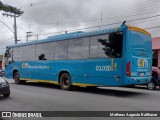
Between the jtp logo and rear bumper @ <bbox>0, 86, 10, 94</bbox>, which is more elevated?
the jtp logo

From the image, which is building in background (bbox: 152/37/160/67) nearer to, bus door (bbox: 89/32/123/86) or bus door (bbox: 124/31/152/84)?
bus door (bbox: 124/31/152/84)

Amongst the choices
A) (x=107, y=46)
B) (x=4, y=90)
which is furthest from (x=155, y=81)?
(x=4, y=90)

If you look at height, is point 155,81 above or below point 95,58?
below

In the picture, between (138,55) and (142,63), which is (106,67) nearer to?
(138,55)

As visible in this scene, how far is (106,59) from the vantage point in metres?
12.7

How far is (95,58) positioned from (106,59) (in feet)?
2.55

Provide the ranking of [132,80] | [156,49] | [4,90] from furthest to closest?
[156,49]
[132,80]
[4,90]

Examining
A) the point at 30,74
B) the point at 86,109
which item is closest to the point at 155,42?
the point at 30,74

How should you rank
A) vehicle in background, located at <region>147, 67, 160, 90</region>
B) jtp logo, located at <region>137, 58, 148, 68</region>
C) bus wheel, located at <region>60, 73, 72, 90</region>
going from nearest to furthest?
jtp logo, located at <region>137, 58, 148, 68</region> < bus wheel, located at <region>60, 73, 72, 90</region> < vehicle in background, located at <region>147, 67, 160, 90</region>

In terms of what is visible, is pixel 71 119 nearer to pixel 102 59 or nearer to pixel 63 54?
pixel 102 59

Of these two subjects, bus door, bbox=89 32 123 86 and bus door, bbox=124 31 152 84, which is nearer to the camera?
bus door, bbox=124 31 152 84

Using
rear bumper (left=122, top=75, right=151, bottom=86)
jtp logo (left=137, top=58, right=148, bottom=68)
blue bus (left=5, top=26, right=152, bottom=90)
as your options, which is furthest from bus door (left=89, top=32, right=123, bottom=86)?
jtp logo (left=137, top=58, right=148, bottom=68)

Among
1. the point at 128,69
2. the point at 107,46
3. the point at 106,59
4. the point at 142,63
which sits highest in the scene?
the point at 107,46

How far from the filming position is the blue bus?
39.9 feet
